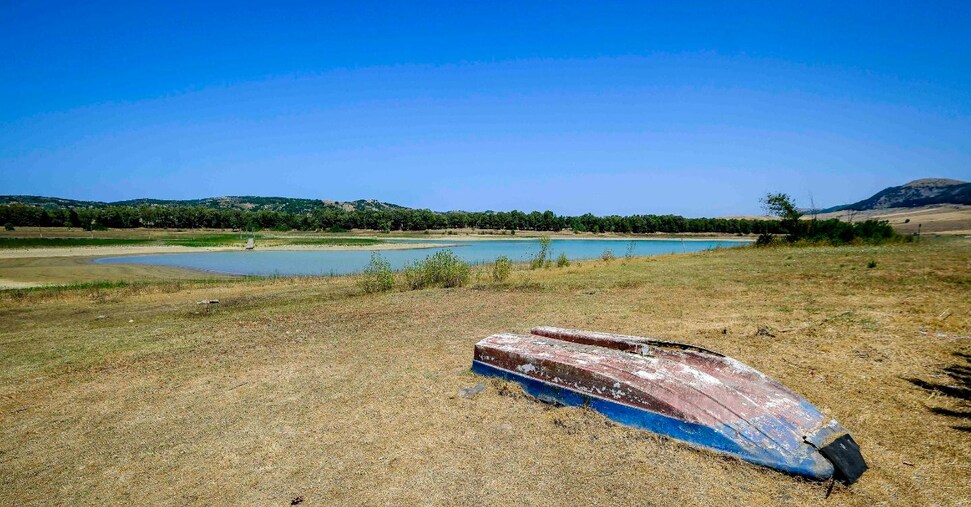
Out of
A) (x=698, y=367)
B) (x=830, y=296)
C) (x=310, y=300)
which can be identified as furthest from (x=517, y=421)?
(x=310, y=300)

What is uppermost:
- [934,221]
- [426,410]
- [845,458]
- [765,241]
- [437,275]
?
[934,221]

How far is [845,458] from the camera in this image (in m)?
3.17

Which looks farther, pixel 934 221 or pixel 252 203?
pixel 252 203

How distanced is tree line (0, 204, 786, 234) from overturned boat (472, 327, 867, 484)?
93.9m

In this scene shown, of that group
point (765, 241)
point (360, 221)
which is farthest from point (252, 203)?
point (765, 241)

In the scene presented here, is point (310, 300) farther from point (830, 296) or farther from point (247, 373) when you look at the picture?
point (830, 296)

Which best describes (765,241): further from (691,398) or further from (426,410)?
(426,410)

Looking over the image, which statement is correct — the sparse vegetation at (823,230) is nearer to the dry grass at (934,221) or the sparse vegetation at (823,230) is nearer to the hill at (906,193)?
the dry grass at (934,221)

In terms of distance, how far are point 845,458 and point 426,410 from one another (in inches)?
133

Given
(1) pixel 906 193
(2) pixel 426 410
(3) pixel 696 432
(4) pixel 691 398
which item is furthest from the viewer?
(1) pixel 906 193

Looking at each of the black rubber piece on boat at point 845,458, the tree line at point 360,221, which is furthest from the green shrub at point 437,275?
the tree line at point 360,221

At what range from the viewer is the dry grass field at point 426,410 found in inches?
129

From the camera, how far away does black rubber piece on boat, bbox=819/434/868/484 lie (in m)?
3.10

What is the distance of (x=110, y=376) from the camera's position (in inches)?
252
